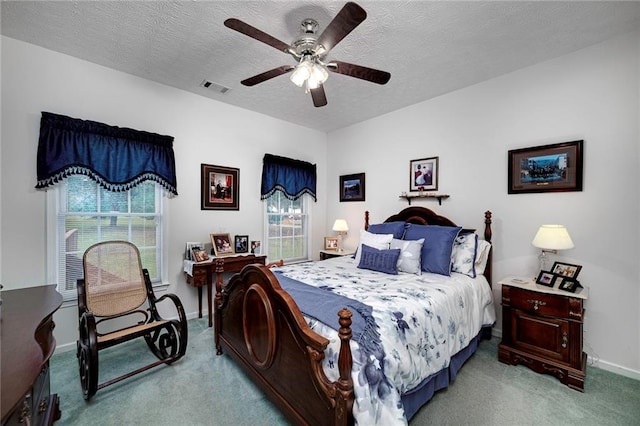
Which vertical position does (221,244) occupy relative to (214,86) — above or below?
below

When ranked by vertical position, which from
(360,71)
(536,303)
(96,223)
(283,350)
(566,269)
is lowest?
(283,350)

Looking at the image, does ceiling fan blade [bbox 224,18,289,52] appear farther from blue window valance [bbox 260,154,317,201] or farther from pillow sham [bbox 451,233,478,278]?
pillow sham [bbox 451,233,478,278]

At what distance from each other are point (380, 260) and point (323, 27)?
2192 millimetres

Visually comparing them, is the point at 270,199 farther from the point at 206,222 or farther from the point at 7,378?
the point at 7,378

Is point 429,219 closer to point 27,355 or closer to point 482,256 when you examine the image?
point 482,256

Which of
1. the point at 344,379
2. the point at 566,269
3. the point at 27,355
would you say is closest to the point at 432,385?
the point at 344,379

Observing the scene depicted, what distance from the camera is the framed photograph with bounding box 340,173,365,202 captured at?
439 cm

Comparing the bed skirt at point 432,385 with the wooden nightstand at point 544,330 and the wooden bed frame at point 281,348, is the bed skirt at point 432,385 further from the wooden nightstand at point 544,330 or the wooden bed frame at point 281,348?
the wooden bed frame at point 281,348

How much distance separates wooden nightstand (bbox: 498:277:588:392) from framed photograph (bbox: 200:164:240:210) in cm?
337

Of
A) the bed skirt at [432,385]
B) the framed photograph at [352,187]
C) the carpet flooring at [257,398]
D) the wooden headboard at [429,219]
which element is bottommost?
the carpet flooring at [257,398]

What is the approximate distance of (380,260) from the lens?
9.12 ft

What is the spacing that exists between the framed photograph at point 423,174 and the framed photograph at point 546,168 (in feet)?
2.74

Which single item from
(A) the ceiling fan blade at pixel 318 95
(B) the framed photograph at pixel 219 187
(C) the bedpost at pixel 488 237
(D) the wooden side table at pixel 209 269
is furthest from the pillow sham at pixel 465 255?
(B) the framed photograph at pixel 219 187

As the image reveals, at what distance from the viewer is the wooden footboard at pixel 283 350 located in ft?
4.37
